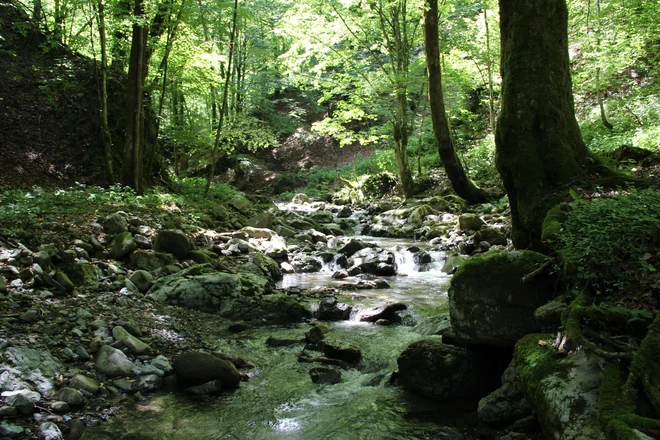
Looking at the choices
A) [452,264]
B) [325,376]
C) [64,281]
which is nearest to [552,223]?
[325,376]

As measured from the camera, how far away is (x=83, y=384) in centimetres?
372

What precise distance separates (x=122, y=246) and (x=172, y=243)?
3.03 ft

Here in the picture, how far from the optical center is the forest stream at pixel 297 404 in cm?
352

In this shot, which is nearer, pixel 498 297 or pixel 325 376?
pixel 498 297

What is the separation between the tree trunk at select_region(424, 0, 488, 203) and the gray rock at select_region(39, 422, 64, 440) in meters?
11.5

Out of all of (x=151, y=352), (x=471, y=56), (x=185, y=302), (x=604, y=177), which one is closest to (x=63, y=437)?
(x=151, y=352)

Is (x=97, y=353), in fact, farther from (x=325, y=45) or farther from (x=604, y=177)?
(x=325, y=45)

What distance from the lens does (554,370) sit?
2840 millimetres

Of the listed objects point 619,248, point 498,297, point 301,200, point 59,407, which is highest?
point 301,200

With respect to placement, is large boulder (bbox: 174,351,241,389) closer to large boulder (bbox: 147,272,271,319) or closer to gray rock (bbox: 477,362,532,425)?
large boulder (bbox: 147,272,271,319)

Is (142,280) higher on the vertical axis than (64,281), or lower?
lower

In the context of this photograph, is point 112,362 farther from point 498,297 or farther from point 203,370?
point 498,297

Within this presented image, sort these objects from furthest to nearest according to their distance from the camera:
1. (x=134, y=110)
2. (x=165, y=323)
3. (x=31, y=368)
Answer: (x=134, y=110) → (x=165, y=323) → (x=31, y=368)

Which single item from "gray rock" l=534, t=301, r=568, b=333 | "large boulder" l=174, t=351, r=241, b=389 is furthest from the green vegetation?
"gray rock" l=534, t=301, r=568, b=333
